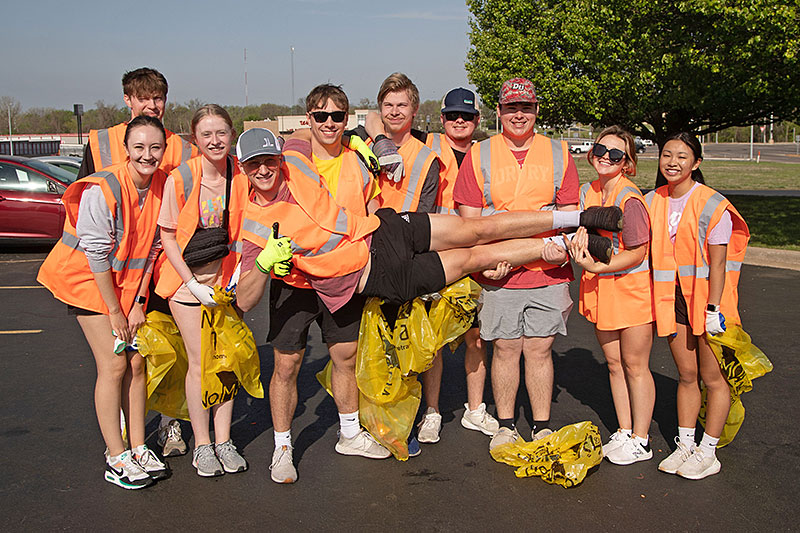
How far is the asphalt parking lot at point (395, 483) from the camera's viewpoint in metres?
3.54

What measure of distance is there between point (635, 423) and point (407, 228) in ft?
5.98

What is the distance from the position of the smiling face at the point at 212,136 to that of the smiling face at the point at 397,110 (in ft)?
3.61

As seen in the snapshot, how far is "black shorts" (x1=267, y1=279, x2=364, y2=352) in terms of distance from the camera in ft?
13.0

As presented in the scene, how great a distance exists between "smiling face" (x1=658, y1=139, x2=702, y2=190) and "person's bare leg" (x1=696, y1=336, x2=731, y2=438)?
0.90m

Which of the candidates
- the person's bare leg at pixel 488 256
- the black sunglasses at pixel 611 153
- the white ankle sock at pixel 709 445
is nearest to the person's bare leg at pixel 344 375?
the person's bare leg at pixel 488 256

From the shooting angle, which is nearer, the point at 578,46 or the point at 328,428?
the point at 328,428

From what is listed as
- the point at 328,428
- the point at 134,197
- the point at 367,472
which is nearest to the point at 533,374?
the point at 367,472

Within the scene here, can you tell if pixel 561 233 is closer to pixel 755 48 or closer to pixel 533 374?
pixel 533 374

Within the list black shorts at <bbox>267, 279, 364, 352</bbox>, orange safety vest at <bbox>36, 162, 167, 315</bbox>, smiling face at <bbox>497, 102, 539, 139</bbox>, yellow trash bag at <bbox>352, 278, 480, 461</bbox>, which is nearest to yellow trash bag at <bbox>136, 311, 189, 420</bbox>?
orange safety vest at <bbox>36, 162, 167, 315</bbox>

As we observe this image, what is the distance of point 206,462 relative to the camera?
13.3 ft

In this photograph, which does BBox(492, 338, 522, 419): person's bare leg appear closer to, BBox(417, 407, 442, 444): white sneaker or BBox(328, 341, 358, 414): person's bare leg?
BBox(417, 407, 442, 444): white sneaker

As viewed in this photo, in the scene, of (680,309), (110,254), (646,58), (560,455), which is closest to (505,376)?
(560,455)

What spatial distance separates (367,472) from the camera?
4.14 m

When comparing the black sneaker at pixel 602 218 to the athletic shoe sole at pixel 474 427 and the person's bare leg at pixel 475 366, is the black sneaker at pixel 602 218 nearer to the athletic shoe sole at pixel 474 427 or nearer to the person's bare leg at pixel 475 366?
the person's bare leg at pixel 475 366
